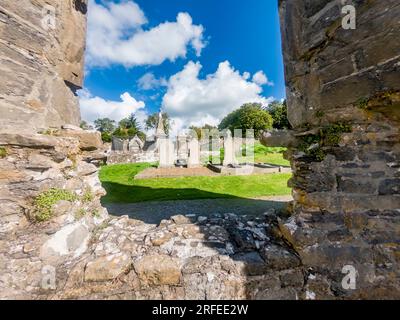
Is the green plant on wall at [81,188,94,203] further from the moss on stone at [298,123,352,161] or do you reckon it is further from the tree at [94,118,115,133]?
the tree at [94,118,115,133]

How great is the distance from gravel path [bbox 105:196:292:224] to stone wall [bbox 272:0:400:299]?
278 centimetres

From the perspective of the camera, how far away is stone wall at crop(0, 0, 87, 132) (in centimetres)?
206

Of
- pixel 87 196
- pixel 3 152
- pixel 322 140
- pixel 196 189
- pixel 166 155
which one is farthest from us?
pixel 166 155

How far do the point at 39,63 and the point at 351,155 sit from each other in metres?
3.54

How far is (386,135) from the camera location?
2039 millimetres

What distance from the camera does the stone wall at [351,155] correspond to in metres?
1.94

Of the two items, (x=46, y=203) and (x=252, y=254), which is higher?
(x=46, y=203)

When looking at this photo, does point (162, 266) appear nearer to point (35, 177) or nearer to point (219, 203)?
point (35, 177)

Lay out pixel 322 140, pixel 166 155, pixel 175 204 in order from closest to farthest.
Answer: pixel 322 140 → pixel 175 204 → pixel 166 155

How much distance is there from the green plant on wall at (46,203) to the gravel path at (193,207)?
2664 mm

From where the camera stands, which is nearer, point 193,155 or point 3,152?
point 3,152

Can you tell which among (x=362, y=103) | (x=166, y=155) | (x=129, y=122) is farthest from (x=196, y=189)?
(x=129, y=122)

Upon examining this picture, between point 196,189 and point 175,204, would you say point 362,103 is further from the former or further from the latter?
point 196,189

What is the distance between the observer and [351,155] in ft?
6.96
